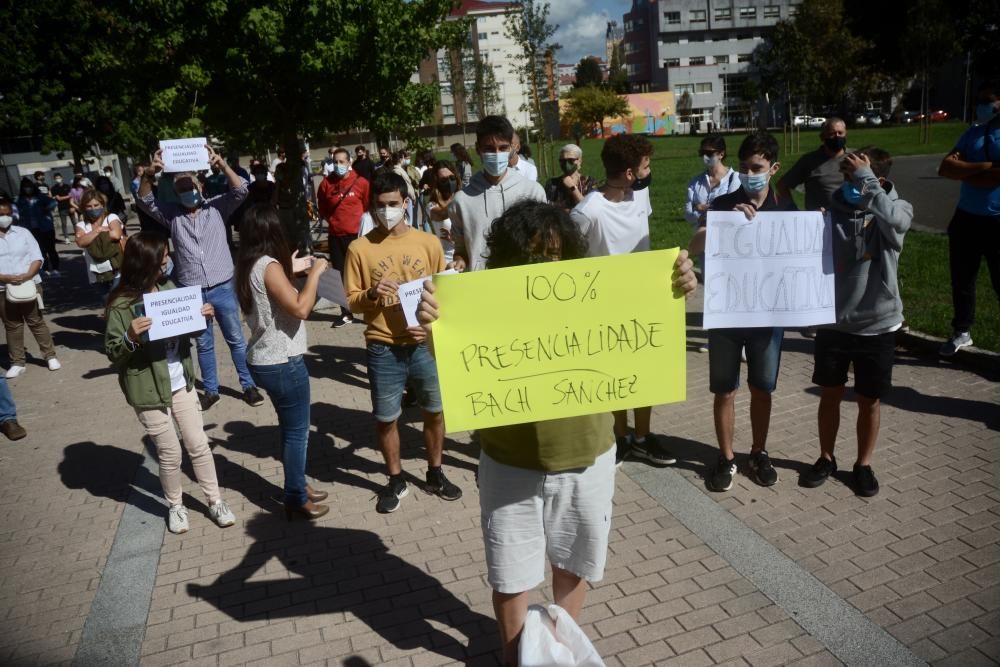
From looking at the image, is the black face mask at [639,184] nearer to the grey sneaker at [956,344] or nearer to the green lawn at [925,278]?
the grey sneaker at [956,344]

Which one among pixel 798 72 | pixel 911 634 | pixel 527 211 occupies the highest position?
pixel 798 72

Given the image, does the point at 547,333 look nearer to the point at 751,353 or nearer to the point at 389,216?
the point at 389,216

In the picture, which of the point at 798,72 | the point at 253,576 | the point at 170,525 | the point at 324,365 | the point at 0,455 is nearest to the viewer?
the point at 253,576

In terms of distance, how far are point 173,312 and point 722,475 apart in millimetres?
3604

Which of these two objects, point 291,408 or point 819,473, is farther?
point 819,473

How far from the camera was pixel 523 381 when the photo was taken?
105 inches

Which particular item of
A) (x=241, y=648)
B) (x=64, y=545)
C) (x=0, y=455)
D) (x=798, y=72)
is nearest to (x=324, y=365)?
(x=0, y=455)

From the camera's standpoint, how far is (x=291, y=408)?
446cm

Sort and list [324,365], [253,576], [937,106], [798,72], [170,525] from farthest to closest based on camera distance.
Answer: [937,106] < [798,72] < [324,365] < [170,525] < [253,576]

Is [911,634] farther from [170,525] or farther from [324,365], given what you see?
[324,365]

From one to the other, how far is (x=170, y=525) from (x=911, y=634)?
4.31 meters

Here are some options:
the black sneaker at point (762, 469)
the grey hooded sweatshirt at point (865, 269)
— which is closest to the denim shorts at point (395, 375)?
the black sneaker at point (762, 469)

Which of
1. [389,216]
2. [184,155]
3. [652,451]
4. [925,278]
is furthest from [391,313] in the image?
[925,278]

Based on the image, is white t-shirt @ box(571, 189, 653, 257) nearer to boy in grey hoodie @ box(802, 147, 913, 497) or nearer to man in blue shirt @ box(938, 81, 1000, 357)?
boy in grey hoodie @ box(802, 147, 913, 497)
